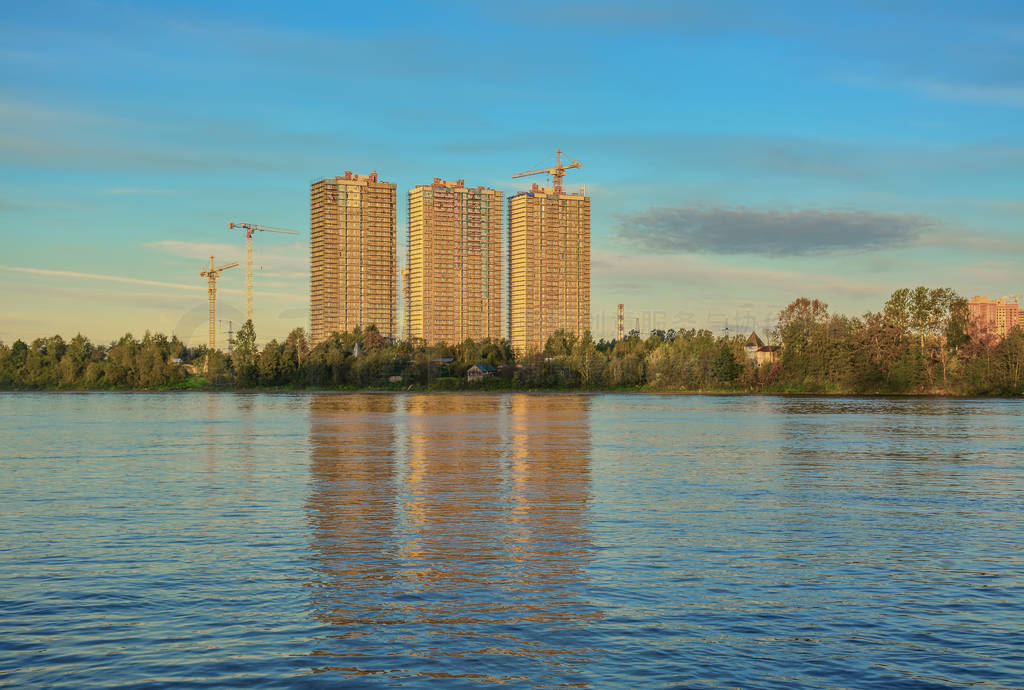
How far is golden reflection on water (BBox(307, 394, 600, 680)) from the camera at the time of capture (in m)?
16.5

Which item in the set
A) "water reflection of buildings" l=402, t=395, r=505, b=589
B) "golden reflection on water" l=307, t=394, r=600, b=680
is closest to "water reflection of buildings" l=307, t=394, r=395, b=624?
"golden reflection on water" l=307, t=394, r=600, b=680

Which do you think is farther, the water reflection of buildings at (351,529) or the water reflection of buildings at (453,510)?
the water reflection of buildings at (453,510)

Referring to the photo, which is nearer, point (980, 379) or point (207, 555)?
point (207, 555)

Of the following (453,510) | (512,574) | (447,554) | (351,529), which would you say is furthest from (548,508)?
(512,574)

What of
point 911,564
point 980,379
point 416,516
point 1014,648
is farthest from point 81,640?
point 980,379

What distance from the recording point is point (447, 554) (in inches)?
949

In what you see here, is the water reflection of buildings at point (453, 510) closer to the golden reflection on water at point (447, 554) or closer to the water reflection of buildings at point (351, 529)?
the golden reflection on water at point (447, 554)

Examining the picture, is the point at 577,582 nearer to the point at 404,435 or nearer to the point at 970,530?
the point at 970,530

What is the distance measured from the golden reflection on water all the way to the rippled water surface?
0.09m

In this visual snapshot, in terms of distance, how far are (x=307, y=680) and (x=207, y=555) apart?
10747 millimetres

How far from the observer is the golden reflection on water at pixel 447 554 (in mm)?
16531

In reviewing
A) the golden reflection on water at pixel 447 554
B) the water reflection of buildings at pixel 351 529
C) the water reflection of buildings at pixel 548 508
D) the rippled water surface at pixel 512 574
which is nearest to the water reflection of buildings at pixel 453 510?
the golden reflection on water at pixel 447 554

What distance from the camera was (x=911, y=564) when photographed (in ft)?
76.0

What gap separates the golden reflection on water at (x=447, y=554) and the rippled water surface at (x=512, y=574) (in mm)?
89
